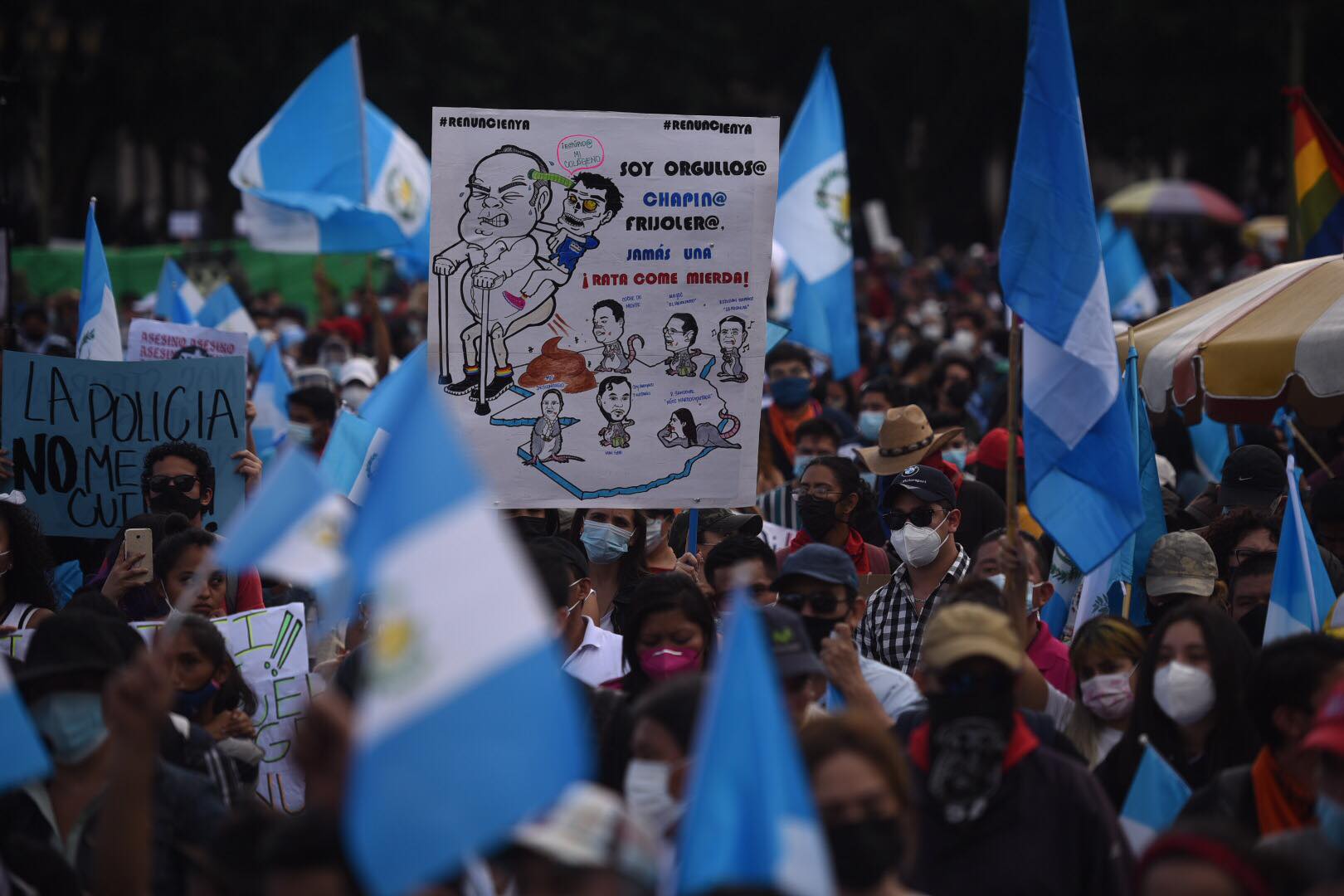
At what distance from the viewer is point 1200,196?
118 ft

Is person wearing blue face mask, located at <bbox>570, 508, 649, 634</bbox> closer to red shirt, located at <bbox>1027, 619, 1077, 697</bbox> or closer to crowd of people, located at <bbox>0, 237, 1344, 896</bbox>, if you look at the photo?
crowd of people, located at <bbox>0, 237, 1344, 896</bbox>

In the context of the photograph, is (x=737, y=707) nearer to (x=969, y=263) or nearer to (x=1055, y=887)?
(x=1055, y=887)

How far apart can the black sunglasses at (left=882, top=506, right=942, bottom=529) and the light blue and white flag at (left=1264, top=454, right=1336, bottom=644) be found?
4.01 ft

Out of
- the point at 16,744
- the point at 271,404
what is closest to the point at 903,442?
the point at 271,404

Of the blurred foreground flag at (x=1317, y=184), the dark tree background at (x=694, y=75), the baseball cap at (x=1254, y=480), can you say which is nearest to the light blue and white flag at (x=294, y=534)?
the baseball cap at (x=1254, y=480)

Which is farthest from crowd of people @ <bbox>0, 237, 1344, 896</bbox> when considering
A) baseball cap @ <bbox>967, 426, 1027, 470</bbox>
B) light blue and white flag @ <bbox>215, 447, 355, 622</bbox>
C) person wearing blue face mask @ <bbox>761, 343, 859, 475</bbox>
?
person wearing blue face mask @ <bbox>761, 343, 859, 475</bbox>

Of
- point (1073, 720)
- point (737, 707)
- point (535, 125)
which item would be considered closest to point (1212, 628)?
point (1073, 720)

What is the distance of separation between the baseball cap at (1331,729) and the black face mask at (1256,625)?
2211mm

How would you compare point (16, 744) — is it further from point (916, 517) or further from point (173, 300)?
point (173, 300)

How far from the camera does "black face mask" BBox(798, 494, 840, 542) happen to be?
22.4 feet

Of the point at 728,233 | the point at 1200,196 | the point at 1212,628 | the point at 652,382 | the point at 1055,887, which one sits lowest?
the point at 1055,887

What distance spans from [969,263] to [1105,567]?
24.4m

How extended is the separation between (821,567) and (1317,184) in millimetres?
6022

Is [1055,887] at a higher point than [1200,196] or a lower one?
lower
